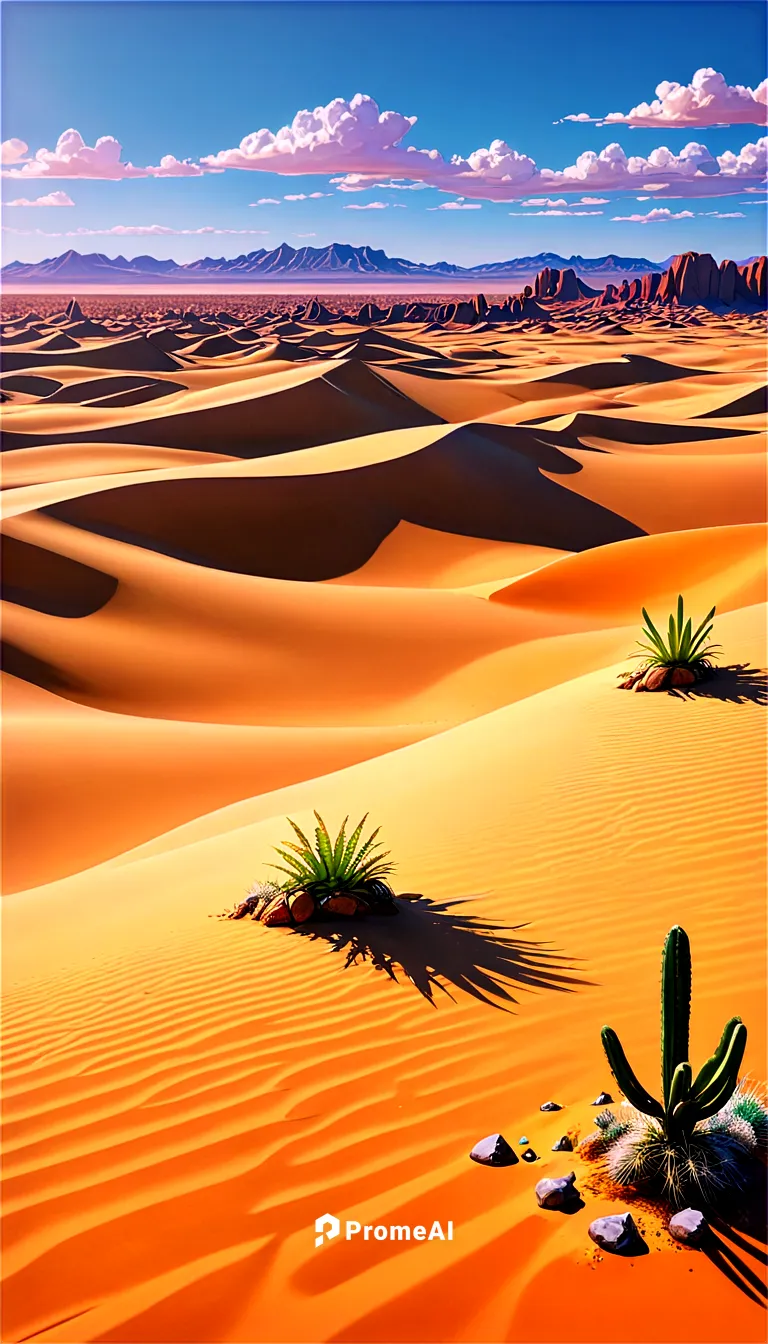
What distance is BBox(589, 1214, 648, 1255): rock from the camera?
123 inches

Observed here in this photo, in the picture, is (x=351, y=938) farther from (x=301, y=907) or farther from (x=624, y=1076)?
(x=624, y=1076)

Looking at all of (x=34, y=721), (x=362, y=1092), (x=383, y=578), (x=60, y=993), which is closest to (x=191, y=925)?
(x=60, y=993)

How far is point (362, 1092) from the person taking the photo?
160 inches

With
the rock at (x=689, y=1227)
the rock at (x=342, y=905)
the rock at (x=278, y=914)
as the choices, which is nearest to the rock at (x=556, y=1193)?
the rock at (x=689, y=1227)

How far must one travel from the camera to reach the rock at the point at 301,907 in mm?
5652

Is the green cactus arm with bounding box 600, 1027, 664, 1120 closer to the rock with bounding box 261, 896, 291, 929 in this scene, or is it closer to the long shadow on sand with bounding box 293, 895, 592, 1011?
the long shadow on sand with bounding box 293, 895, 592, 1011

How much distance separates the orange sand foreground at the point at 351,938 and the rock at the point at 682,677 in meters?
0.45

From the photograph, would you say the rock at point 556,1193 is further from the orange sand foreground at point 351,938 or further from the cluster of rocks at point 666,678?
the cluster of rocks at point 666,678

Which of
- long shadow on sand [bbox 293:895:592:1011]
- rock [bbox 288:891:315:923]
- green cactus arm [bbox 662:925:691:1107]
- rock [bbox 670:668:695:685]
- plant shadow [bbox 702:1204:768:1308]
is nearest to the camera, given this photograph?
plant shadow [bbox 702:1204:768:1308]

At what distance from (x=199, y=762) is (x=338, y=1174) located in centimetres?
775

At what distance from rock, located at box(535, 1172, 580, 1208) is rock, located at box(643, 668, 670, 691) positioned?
270 inches

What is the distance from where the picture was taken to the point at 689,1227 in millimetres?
3158

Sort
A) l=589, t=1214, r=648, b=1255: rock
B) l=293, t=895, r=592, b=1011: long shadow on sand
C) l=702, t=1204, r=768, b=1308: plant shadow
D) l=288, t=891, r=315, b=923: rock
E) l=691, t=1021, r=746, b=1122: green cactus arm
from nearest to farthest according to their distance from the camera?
l=702, t=1204, r=768, b=1308: plant shadow < l=589, t=1214, r=648, b=1255: rock < l=691, t=1021, r=746, b=1122: green cactus arm < l=293, t=895, r=592, b=1011: long shadow on sand < l=288, t=891, r=315, b=923: rock

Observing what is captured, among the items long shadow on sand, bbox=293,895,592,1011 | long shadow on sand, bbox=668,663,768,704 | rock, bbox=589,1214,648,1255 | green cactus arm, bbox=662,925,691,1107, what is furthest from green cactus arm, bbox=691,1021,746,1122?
long shadow on sand, bbox=668,663,768,704
